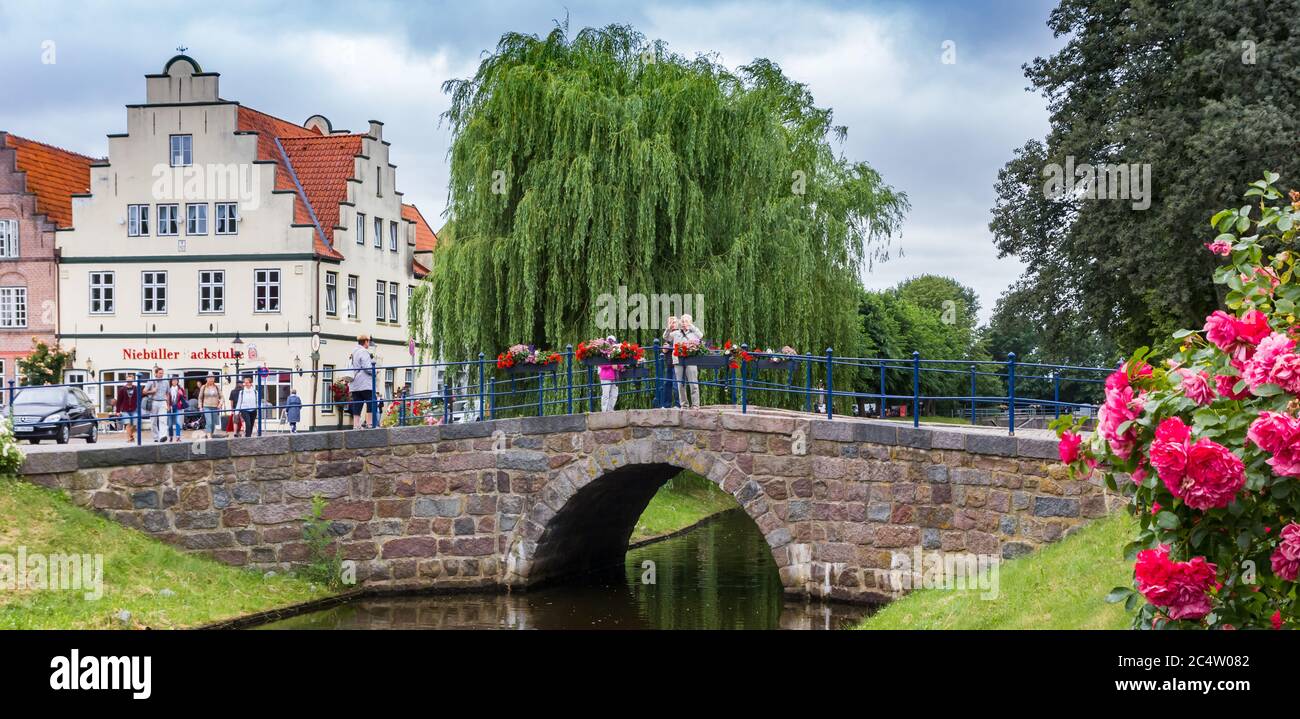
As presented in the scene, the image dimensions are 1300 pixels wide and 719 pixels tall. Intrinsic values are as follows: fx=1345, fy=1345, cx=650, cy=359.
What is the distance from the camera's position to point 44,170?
41781mm

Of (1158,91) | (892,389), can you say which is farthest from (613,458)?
(892,389)

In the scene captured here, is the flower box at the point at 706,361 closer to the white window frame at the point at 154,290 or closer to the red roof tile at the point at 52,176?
the white window frame at the point at 154,290

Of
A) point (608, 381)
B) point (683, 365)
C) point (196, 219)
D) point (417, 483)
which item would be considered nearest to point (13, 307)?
point (196, 219)

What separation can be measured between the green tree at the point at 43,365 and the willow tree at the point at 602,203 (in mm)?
19044

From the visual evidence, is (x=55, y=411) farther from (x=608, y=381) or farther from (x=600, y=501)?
(x=608, y=381)

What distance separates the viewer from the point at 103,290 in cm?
3925

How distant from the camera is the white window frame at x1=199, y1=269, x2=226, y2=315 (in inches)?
1528

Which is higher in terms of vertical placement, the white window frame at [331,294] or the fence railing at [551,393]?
the white window frame at [331,294]

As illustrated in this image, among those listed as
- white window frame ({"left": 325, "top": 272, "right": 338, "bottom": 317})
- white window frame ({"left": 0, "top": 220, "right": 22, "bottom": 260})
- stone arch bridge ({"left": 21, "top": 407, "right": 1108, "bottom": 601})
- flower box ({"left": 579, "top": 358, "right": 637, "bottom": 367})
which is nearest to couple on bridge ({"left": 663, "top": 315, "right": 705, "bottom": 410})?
stone arch bridge ({"left": 21, "top": 407, "right": 1108, "bottom": 601})

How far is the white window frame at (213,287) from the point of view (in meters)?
38.8

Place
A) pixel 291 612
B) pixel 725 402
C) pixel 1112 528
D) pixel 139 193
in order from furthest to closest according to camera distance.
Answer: pixel 139 193
pixel 725 402
pixel 291 612
pixel 1112 528

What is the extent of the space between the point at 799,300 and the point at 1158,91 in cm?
923

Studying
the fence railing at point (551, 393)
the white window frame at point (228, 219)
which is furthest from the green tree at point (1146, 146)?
the white window frame at point (228, 219)
